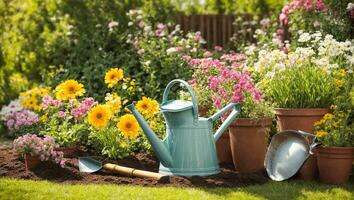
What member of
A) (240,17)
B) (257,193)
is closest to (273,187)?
(257,193)

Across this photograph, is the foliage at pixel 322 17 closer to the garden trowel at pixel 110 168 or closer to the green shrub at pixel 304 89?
the green shrub at pixel 304 89

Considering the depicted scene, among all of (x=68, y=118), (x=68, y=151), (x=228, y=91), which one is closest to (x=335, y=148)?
(x=228, y=91)

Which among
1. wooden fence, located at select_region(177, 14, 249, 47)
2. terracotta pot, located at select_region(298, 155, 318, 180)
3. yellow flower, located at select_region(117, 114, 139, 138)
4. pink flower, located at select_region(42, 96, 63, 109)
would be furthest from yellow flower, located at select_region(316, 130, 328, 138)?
wooden fence, located at select_region(177, 14, 249, 47)

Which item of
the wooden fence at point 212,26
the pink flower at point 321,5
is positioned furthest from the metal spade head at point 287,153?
the wooden fence at point 212,26

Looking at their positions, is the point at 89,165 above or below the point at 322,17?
below

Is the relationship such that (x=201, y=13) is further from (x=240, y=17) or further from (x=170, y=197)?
(x=170, y=197)

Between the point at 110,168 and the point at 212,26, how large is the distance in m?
5.39

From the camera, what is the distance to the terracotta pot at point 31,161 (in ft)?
18.4

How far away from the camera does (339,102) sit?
18.3 feet

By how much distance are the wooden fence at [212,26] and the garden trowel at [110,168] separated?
4.99 metres

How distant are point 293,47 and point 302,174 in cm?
254

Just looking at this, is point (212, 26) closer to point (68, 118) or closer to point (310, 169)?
point (68, 118)

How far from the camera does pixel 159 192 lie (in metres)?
4.87

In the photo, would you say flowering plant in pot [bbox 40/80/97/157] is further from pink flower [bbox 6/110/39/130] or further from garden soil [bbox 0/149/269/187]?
garden soil [bbox 0/149/269/187]
